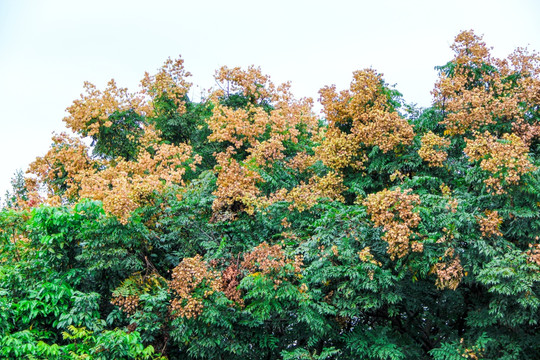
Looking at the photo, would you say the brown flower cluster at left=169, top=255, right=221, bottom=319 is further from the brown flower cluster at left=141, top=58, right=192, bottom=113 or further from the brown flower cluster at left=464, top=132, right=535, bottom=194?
the brown flower cluster at left=141, top=58, right=192, bottom=113

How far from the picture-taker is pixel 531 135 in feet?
23.9

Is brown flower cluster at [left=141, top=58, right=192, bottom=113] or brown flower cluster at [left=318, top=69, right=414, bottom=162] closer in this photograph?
brown flower cluster at [left=318, top=69, right=414, bottom=162]

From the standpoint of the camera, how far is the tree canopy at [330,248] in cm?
618

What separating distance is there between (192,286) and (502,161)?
4.53 m

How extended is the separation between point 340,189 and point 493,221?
8.83ft

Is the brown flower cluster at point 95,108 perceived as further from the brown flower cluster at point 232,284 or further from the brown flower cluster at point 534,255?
the brown flower cluster at point 534,255

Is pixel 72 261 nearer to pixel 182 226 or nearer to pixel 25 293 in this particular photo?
pixel 25 293

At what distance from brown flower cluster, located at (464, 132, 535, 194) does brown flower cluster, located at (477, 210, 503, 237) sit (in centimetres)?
35

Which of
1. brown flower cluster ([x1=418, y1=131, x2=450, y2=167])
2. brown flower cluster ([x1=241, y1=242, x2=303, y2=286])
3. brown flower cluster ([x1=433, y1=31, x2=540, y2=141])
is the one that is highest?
brown flower cluster ([x1=433, y1=31, x2=540, y2=141])

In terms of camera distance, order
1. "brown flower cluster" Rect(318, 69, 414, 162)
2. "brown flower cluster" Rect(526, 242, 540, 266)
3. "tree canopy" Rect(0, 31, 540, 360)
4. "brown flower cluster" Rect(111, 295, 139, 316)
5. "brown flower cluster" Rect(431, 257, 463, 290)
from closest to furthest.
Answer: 1. "brown flower cluster" Rect(526, 242, 540, 266)
2. "brown flower cluster" Rect(431, 257, 463, 290)
3. "tree canopy" Rect(0, 31, 540, 360)
4. "brown flower cluster" Rect(111, 295, 139, 316)
5. "brown flower cluster" Rect(318, 69, 414, 162)

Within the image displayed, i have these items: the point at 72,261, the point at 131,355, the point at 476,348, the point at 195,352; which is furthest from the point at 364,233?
the point at 72,261

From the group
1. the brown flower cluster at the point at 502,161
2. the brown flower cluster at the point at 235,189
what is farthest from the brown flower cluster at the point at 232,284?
the brown flower cluster at the point at 502,161

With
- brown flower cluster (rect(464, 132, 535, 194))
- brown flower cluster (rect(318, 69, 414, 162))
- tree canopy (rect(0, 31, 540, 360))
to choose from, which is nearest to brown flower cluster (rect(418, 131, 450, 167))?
tree canopy (rect(0, 31, 540, 360))

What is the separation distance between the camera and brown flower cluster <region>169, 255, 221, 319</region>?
20.6 feet
